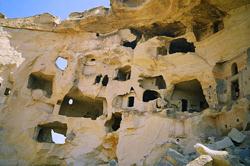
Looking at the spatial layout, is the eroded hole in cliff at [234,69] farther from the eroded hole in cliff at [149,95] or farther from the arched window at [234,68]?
the eroded hole in cliff at [149,95]

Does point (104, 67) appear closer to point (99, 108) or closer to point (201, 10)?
point (99, 108)

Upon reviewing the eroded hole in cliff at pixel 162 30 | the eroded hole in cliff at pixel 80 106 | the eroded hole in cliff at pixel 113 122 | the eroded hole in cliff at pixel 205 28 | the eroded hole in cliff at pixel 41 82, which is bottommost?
the eroded hole in cliff at pixel 113 122

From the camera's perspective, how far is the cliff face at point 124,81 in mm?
15570

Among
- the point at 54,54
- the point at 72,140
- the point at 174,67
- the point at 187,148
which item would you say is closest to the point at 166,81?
the point at 174,67

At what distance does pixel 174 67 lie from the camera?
18.6 metres

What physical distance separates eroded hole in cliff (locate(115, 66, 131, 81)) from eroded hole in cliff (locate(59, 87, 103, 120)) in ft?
6.77

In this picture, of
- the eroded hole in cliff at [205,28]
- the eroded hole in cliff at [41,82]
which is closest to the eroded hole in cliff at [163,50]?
the eroded hole in cliff at [205,28]

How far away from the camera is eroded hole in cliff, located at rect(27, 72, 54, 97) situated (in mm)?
21133

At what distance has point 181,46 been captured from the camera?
2134cm

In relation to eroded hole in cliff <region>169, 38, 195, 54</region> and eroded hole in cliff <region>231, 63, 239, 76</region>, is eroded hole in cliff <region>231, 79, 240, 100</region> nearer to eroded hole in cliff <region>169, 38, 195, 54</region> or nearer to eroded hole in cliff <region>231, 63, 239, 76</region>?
eroded hole in cliff <region>231, 63, 239, 76</region>

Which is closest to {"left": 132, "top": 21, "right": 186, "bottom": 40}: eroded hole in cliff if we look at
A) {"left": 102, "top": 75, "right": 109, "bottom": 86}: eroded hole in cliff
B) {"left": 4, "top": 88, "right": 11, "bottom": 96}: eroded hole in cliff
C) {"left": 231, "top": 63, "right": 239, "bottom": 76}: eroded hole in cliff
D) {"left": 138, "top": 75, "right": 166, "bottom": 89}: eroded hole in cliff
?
{"left": 138, "top": 75, "right": 166, "bottom": 89}: eroded hole in cliff

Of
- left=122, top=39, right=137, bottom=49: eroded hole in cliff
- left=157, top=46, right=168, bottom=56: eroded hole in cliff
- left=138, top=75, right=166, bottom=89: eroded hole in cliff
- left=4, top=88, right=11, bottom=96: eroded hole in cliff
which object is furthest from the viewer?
left=122, top=39, right=137, bottom=49: eroded hole in cliff

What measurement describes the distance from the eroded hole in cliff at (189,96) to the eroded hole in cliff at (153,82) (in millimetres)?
1106

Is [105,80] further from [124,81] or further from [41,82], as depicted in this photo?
[41,82]
